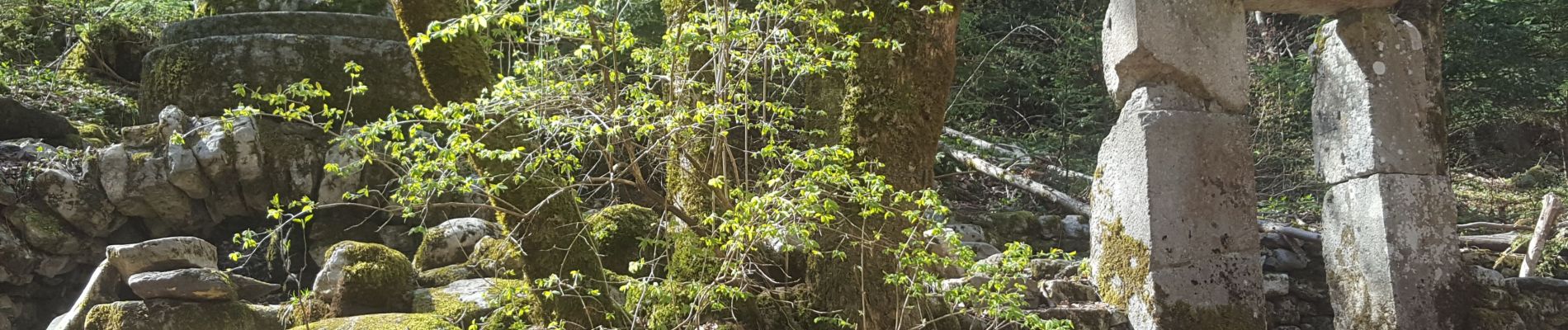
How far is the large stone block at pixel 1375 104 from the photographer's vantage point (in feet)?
21.2

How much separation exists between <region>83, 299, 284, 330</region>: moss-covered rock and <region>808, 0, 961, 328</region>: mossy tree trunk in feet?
9.04

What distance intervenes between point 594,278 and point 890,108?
154 cm

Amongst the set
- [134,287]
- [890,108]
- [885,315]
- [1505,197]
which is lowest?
[1505,197]

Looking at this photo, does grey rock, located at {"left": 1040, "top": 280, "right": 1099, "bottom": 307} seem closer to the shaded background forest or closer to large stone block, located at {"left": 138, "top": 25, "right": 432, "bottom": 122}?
the shaded background forest

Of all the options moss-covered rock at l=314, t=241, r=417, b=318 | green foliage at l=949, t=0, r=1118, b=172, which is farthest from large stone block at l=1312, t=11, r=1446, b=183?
moss-covered rock at l=314, t=241, r=417, b=318

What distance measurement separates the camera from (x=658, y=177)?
8125mm

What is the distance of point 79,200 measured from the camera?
22.6 ft

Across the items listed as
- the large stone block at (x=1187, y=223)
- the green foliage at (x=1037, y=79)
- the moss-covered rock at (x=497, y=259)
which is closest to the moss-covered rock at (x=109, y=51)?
the moss-covered rock at (x=497, y=259)

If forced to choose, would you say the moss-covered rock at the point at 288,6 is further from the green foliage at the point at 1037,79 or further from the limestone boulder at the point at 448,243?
the green foliage at the point at 1037,79

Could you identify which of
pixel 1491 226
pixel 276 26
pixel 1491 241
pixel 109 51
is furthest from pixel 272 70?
pixel 1491 226

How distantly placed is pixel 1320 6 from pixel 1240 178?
1.63m

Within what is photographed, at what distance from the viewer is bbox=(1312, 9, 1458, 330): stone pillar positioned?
6395 mm

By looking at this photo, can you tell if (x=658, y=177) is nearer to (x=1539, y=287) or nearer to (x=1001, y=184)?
(x=1001, y=184)

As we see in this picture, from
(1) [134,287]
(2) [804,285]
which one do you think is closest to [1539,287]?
(2) [804,285]
